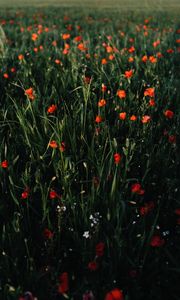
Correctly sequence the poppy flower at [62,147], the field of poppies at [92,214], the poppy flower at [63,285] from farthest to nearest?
1. the poppy flower at [62,147]
2. the field of poppies at [92,214]
3. the poppy flower at [63,285]

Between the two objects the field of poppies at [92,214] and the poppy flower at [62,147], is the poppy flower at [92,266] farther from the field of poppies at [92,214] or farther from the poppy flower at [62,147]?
the poppy flower at [62,147]

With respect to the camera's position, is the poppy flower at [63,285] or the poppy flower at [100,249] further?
the poppy flower at [100,249]

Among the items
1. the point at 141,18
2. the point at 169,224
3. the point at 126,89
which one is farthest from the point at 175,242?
the point at 141,18

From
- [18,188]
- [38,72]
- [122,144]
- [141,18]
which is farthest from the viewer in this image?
[141,18]

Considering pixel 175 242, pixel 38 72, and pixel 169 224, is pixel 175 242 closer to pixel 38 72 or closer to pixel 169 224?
pixel 169 224

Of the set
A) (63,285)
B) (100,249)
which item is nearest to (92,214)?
(100,249)

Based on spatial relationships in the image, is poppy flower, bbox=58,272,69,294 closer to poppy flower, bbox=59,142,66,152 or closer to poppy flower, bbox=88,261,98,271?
poppy flower, bbox=88,261,98,271

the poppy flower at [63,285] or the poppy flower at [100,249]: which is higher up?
the poppy flower at [100,249]

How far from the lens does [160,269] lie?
1.43 metres

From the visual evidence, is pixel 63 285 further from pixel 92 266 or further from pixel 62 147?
pixel 62 147

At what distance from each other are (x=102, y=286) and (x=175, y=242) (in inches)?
16.1

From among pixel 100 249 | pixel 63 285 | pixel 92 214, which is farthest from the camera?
pixel 92 214

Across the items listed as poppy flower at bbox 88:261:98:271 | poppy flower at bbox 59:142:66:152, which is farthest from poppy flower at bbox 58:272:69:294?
poppy flower at bbox 59:142:66:152

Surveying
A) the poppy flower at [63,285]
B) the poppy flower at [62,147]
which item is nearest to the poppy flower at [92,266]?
the poppy flower at [63,285]
